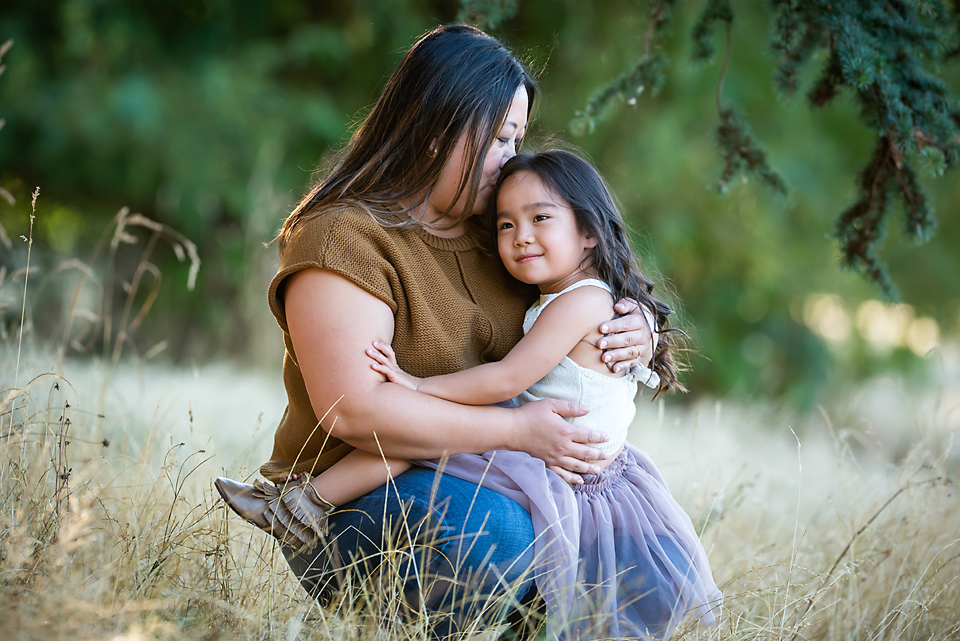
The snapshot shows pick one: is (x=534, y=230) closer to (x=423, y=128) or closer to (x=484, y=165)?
(x=484, y=165)

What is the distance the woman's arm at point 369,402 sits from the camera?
1654 mm

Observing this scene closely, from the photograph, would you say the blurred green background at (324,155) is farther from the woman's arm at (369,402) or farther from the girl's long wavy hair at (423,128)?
the woman's arm at (369,402)

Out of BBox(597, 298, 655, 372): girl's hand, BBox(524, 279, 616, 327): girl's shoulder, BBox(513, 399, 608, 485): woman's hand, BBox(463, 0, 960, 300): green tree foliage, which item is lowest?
BBox(513, 399, 608, 485): woman's hand

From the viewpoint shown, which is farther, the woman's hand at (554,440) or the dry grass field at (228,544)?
the woman's hand at (554,440)

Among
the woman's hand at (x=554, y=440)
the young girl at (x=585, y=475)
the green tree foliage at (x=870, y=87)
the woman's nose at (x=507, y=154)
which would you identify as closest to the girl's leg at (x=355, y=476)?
the young girl at (x=585, y=475)

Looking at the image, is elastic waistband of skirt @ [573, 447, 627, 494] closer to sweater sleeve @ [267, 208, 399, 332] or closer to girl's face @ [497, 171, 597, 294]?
girl's face @ [497, 171, 597, 294]

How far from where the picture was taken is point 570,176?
77.6 inches

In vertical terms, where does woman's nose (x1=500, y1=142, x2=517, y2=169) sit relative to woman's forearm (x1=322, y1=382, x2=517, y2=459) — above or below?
above

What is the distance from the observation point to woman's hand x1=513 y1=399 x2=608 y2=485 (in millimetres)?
1774

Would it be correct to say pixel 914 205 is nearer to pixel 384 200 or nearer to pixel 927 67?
pixel 927 67

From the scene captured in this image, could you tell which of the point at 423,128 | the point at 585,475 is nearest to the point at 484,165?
the point at 423,128

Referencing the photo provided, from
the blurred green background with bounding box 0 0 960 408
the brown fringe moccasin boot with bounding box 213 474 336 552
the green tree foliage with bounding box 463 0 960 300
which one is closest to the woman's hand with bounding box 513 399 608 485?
the brown fringe moccasin boot with bounding box 213 474 336 552

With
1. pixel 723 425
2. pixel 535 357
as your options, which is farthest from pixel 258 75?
pixel 535 357

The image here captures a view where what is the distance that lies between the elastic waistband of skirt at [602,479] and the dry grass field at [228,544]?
386 mm
